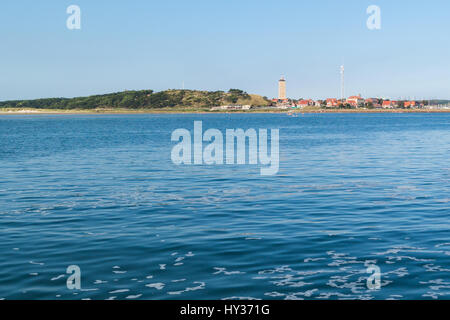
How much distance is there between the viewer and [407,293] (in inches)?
487

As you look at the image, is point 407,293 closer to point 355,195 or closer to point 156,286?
point 156,286

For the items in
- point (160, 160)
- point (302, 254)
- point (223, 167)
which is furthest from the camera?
point (160, 160)

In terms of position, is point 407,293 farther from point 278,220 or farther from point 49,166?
point 49,166

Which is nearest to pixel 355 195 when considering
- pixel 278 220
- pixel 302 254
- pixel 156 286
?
pixel 278 220

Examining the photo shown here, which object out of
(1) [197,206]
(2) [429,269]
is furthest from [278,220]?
(2) [429,269]

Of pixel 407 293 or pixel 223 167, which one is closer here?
pixel 407 293

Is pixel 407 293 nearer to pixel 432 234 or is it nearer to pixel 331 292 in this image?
pixel 331 292

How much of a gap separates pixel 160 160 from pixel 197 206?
2405 cm

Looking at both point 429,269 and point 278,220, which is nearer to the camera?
point 429,269

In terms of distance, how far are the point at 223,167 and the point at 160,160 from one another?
28.3ft

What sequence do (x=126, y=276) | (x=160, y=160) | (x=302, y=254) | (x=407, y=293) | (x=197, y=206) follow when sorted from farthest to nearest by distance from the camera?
(x=160, y=160) < (x=197, y=206) < (x=302, y=254) < (x=126, y=276) < (x=407, y=293)

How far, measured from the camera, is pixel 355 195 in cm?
2630
